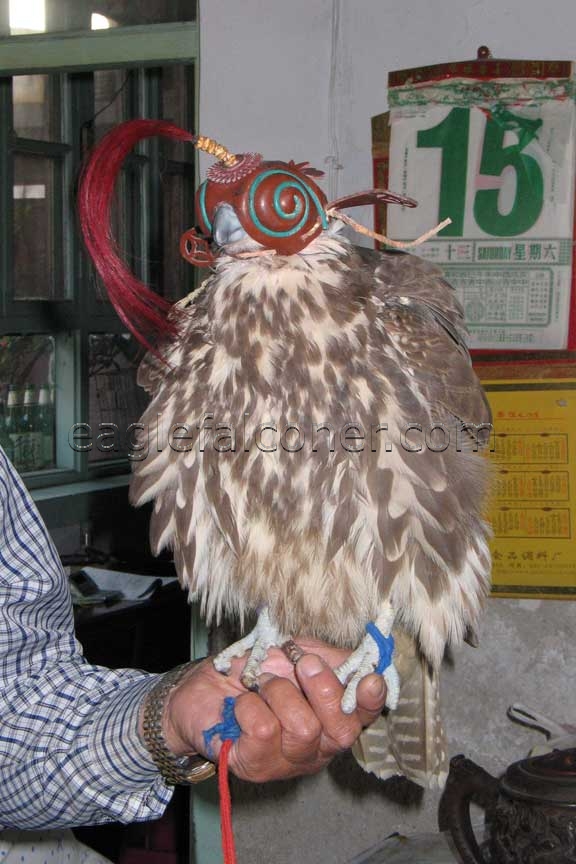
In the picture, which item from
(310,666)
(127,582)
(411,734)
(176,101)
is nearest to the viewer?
(310,666)

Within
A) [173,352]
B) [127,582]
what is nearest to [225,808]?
[173,352]

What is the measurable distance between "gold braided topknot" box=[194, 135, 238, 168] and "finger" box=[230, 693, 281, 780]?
66 centimetres

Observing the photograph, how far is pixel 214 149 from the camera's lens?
1.10 metres

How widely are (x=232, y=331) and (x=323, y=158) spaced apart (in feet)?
3.12

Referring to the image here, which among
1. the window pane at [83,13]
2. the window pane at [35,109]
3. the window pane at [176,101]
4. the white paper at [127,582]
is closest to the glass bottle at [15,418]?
the white paper at [127,582]

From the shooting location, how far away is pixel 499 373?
2.06 meters

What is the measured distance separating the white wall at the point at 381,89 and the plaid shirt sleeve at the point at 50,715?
3.47ft

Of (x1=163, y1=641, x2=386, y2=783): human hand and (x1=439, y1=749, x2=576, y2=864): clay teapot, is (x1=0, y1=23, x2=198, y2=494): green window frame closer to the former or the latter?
(x1=439, y1=749, x2=576, y2=864): clay teapot

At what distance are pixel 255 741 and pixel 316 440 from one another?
0.39 metres

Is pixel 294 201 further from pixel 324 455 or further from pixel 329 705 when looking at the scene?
pixel 329 705

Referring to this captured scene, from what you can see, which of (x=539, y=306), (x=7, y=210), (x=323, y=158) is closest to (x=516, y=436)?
(x=539, y=306)

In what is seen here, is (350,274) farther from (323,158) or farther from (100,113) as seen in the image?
(100,113)

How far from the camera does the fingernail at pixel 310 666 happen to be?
1.19 m

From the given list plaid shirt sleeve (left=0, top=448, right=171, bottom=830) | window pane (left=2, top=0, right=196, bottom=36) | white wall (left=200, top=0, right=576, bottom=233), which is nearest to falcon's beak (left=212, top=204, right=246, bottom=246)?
plaid shirt sleeve (left=0, top=448, right=171, bottom=830)
